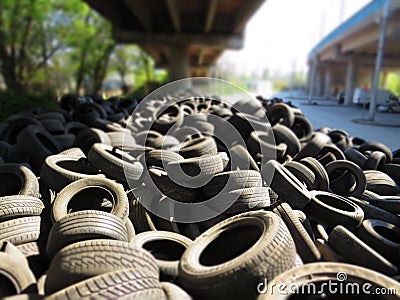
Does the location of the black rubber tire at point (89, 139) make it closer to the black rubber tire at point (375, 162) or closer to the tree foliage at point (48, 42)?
the black rubber tire at point (375, 162)

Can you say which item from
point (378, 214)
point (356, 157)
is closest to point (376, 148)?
point (356, 157)

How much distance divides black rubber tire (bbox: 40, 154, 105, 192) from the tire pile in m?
0.01

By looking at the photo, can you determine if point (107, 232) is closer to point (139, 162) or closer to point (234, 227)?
point (234, 227)

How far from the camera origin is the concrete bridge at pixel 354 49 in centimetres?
1841

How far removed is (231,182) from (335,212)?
4.14 ft

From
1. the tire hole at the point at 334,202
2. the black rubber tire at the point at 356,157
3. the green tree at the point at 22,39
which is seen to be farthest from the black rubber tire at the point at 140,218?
the green tree at the point at 22,39

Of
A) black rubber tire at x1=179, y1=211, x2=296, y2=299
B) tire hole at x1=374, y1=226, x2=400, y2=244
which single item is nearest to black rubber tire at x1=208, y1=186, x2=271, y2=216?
black rubber tire at x1=179, y1=211, x2=296, y2=299

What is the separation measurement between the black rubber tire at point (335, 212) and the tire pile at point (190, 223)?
0.02 metres

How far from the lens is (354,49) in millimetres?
27938

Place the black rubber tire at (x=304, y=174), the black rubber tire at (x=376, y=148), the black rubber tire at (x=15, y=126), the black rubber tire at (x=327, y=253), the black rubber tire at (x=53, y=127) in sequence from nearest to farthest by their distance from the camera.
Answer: the black rubber tire at (x=327, y=253) < the black rubber tire at (x=304, y=174) < the black rubber tire at (x=376, y=148) < the black rubber tire at (x=15, y=126) < the black rubber tire at (x=53, y=127)

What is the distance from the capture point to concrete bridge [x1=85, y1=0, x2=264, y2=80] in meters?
19.1

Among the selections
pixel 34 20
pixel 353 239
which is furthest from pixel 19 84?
pixel 353 239

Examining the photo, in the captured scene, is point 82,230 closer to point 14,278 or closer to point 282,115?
point 14,278

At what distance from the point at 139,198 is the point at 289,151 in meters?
3.51
